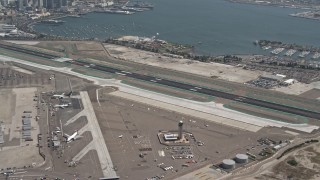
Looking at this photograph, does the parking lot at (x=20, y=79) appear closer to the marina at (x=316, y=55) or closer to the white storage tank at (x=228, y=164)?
the white storage tank at (x=228, y=164)

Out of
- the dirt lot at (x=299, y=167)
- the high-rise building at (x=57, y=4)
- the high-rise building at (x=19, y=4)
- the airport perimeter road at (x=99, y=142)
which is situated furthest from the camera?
the high-rise building at (x=57, y=4)

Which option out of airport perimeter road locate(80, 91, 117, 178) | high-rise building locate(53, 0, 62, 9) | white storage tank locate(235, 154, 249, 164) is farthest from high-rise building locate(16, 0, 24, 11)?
white storage tank locate(235, 154, 249, 164)

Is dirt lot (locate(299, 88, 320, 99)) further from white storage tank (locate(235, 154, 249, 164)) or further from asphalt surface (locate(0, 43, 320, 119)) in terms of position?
white storage tank (locate(235, 154, 249, 164))

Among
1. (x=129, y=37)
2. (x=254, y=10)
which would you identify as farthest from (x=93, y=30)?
(x=254, y=10)

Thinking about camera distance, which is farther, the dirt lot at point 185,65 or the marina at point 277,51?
the marina at point 277,51

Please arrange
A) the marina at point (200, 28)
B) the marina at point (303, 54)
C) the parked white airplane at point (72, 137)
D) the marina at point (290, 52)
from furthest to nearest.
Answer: the marina at point (200, 28), the marina at point (290, 52), the marina at point (303, 54), the parked white airplane at point (72, 137)

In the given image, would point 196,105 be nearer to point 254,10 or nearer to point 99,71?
point 99,71

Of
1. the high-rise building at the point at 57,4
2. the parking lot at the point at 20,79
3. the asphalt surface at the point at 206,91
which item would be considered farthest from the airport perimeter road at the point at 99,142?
the high-rise building at the point at 57,4
